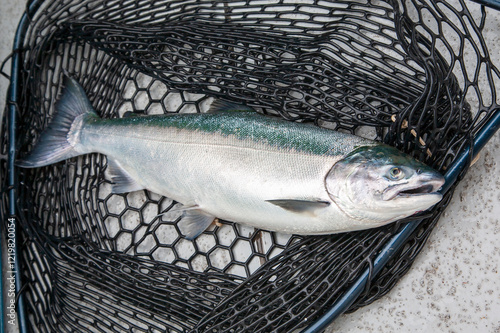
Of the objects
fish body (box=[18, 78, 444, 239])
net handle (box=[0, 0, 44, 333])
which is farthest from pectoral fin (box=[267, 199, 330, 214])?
net handle (box=[0, 0, 44, 333])

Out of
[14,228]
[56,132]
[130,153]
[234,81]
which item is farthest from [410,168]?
[14,228]

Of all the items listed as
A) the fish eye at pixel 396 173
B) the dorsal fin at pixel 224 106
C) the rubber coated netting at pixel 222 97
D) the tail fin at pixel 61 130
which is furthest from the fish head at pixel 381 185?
the tail fin at pixel 61 130

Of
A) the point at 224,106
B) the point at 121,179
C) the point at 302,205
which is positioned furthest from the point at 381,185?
the point at 121,179

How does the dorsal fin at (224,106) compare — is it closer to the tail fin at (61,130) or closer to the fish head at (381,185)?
the fish head at (381,185)

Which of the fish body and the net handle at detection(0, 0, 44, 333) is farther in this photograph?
the net handle at detection(0, 0, 44, 333)

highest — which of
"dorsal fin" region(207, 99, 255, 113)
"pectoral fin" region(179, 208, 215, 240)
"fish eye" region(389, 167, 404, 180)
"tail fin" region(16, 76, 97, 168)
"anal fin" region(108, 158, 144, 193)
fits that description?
"dorsal fin" region(207, 99, 255, 113)

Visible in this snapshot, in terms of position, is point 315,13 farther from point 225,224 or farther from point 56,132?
point 56,132

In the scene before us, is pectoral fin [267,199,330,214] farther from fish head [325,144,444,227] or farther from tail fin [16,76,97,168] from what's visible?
tail fin [16,76,97,168]
